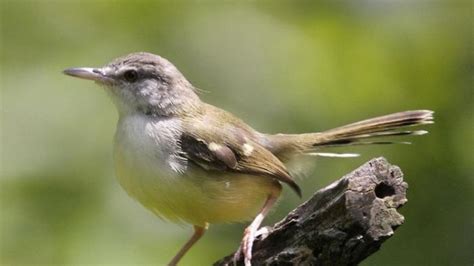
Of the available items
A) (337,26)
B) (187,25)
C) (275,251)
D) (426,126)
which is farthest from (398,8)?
(275,251)

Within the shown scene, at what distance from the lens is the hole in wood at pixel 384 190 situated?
3.17 m

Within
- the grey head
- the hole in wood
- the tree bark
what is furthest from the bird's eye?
the hole in wood

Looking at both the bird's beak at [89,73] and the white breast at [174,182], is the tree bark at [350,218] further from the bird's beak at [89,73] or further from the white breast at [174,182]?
the bird's beak at [89,73]

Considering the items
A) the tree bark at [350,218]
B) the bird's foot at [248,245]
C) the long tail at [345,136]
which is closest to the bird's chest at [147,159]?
the bird's foot at [248,245]

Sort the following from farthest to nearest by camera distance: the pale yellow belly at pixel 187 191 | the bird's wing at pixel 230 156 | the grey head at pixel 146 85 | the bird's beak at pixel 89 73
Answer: the grey head at pixel 146 85 < the bird's beak at pixel 89 73 < the bird's wing at pixel 230 156 < the pale yellow belly at pixel 187 191

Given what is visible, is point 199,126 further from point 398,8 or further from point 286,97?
point 398,8

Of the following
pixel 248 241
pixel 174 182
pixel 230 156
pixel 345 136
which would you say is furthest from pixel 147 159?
pixel 345 136

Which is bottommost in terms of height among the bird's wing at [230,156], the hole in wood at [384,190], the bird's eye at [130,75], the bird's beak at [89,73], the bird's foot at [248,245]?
the bird's foot at [248,245]

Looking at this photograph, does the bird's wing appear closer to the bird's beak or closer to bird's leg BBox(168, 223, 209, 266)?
bird's leg BBox(168, 223, 209, 266)

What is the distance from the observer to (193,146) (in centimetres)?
450

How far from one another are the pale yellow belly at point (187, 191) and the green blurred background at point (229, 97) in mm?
180

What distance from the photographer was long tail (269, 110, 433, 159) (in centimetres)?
493

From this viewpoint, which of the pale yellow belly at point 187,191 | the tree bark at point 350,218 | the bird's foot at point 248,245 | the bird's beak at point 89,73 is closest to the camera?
the tree bark at point 350,218

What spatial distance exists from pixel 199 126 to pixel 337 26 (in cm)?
109
